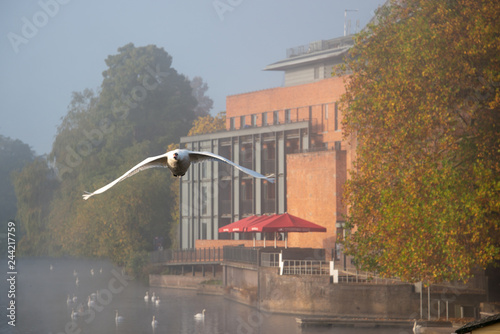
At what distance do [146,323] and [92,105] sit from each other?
195 feet

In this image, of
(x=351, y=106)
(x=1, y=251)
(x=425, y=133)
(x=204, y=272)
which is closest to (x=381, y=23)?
(x=351, y=106)

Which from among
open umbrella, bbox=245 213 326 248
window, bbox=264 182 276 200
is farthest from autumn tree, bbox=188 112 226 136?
open umbrella, bbox=245 213 326 248

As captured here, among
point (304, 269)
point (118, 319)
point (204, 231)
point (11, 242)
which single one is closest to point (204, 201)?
point (204, 231)

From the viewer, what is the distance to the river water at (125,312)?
129ft

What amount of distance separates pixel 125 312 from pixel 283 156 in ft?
59.5

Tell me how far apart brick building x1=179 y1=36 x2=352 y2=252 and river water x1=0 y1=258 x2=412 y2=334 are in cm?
818

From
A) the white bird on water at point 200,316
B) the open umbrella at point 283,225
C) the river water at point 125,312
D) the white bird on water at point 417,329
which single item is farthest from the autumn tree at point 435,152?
the white bird on water at point 200,316

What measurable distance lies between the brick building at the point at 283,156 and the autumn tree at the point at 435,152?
56.9 ft

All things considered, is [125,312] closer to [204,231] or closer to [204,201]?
[204,231]

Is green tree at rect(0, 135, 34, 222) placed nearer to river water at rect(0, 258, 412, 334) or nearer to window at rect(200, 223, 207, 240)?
river water at rect(0, 258, 412, 334)

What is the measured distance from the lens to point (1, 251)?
99.6m

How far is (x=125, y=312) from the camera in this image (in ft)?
161

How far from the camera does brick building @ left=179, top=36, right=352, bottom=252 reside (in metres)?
51.1

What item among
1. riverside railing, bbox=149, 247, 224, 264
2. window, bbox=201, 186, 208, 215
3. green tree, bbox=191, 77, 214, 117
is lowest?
riverside railing, bbox=149, 247, 224, 264
